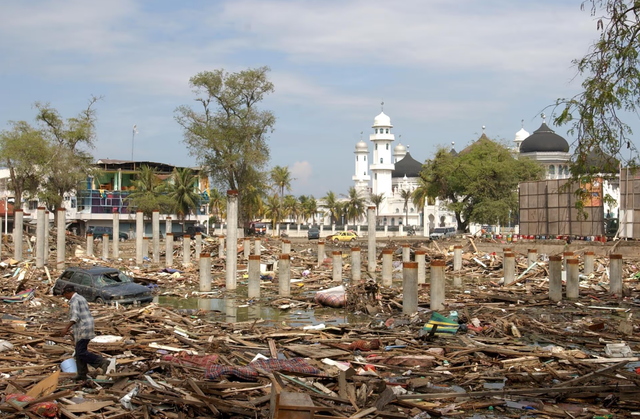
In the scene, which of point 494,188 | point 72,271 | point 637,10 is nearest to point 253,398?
point 637,10

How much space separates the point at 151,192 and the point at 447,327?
53587 mm

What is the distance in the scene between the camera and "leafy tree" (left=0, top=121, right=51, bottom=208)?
48.0 metres

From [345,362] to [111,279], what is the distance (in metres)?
10.9

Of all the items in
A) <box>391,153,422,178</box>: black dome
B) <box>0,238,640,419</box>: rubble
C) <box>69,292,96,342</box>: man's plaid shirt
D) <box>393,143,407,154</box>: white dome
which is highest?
<box>393,143,407,154</box>: white dome

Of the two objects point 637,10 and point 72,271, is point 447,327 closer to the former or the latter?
point 637,10

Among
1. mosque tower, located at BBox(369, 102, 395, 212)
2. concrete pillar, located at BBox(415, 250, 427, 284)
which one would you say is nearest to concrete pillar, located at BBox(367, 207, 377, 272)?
concrete pillar, located at BBox(415, 250, 427, 284)

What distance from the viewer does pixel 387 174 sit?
4370 inches

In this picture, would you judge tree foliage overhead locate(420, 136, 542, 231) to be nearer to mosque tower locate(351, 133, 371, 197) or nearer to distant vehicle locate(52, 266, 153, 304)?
distant vehicle locate(52, 266, 153, 304)

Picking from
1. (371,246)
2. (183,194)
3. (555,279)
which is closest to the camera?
(555,279)

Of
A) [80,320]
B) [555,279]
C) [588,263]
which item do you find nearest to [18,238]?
[80,320]

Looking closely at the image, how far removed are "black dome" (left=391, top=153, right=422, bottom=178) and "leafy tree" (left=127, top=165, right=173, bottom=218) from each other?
56473 millimetres

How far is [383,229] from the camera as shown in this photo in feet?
257

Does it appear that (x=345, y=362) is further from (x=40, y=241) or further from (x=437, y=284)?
(x=40, y=241)

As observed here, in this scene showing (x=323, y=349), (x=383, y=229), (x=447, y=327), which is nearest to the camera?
(x=323, y=349)
